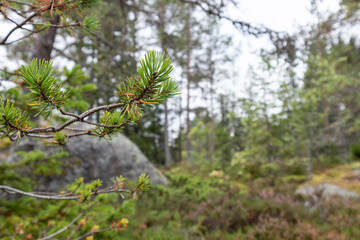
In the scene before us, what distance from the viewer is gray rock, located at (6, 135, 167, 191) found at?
5.11m

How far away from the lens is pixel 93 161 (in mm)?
6027

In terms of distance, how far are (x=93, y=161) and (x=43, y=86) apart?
19.1ft

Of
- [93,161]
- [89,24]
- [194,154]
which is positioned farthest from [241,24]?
[194,154]

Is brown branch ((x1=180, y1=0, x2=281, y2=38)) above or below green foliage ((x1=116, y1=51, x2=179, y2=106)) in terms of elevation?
above

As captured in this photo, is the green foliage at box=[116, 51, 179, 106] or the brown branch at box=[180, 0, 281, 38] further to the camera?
the brown branch at box=[180, 0, 281, 38]

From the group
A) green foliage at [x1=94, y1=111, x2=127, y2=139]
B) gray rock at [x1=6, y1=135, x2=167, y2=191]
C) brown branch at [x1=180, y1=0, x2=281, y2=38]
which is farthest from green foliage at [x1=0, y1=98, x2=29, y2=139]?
gray rock at [x1=6, y1=135, x2=167, y2=191]

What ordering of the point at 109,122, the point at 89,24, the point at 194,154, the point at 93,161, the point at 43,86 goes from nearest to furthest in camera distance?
1. the point at 43,86
2. the point at 109,122
3. the point at 89,24
4. the point at 93,161
5. the point at 194,154

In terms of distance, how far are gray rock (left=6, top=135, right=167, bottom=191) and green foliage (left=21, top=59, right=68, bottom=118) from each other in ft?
13.4

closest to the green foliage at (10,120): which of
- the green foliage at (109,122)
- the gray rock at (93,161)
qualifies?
the green foliage at (109,122)

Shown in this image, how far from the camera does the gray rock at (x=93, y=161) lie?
16.8 ft

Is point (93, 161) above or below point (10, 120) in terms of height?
below

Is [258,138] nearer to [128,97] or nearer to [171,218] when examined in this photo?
[171,218]

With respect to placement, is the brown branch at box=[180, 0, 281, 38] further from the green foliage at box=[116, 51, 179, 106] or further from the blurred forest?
the green foliage at box=[116, 51, 179, 106]

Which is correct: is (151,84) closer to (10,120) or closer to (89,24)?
(10,120)
